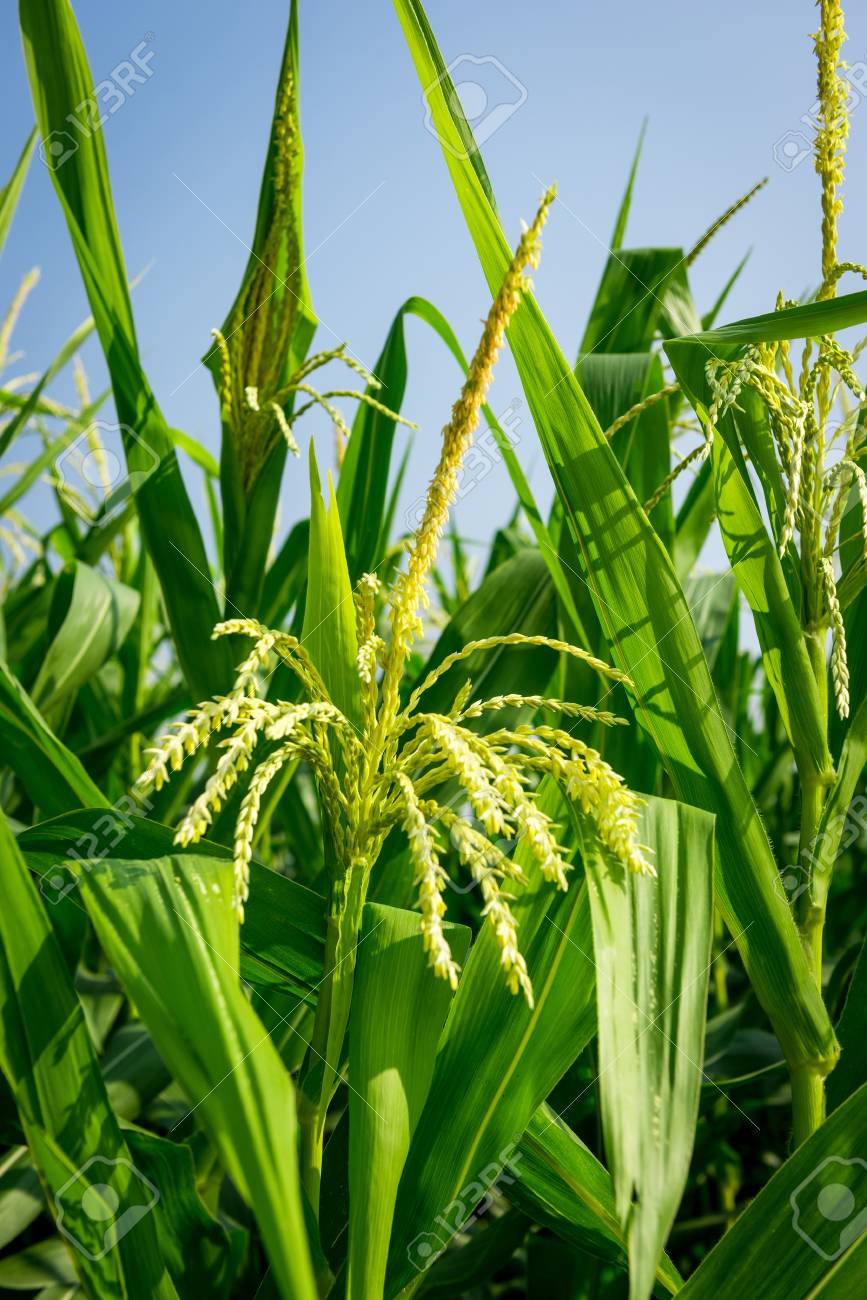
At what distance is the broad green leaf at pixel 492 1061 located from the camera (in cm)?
82

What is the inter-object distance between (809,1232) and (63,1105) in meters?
0.61

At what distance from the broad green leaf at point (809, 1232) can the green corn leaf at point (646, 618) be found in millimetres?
153

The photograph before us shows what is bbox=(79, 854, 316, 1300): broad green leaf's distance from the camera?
0.53m

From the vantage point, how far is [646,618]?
3.06ft

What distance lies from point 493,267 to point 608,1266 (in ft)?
4.41

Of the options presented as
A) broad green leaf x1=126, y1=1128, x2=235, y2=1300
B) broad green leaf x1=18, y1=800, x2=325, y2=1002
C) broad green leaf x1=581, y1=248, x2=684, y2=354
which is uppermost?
broad green leaf x1=581, y1=248, x2=684, y2=354

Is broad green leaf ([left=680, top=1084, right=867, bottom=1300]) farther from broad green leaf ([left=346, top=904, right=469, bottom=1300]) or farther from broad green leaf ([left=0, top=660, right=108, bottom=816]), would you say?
broad green leaf ([left=0, top=660, right=108, bottom=816])

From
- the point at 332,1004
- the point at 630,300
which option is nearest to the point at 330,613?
the point at 332,1004
